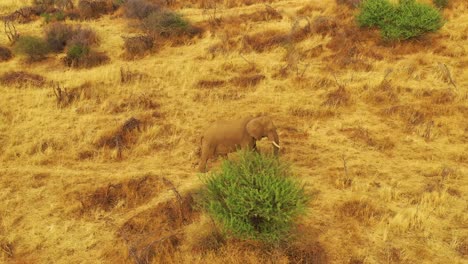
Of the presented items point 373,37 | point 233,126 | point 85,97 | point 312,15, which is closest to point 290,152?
point 233,126

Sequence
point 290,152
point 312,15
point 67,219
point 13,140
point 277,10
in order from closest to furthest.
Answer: point 67,219
point 290,152
point 13,140
point 312,15
point 277,10

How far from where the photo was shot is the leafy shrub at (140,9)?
19156 mm

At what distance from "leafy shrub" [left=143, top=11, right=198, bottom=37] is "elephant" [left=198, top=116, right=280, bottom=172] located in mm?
9440

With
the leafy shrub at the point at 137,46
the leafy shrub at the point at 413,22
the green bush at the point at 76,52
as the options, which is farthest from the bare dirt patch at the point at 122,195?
the leafy shrub at the point at 413,22

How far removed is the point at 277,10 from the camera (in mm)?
19250

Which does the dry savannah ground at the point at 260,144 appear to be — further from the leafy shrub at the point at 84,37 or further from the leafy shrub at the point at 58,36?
the leafy shrub at the point at 84,37

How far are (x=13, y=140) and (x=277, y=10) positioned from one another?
501 inches

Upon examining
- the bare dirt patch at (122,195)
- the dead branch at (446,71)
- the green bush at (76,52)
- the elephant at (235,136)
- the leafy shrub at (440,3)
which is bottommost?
the bare dirt patch at (122,195)

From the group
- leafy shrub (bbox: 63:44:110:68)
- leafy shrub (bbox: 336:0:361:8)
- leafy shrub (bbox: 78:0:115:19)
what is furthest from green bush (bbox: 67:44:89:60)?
leafy shrub (bbox: 336:0:361:8)

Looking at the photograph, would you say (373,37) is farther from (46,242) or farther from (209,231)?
(46,242)

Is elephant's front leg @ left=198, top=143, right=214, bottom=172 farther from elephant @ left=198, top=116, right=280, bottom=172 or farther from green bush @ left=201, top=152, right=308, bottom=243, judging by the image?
green bush @ left=201, top=152, right=308, bottom=243

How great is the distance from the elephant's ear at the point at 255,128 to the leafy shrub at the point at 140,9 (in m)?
12.4

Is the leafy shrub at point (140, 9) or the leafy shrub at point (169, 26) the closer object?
the leafy shrub at point (169, 26)

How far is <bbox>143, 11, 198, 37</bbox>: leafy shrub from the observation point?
56.4 feet
